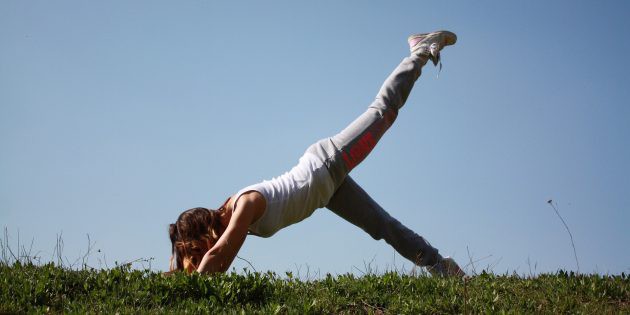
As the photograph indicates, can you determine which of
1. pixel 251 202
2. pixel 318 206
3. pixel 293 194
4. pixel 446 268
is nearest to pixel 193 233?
pixel 251 202

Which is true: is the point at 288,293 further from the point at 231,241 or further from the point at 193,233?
the point at 193,233

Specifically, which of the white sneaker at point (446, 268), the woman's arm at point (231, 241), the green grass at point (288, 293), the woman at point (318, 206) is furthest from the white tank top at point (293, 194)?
the white sneaker at point (446, 268)

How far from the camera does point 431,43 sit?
1005cm

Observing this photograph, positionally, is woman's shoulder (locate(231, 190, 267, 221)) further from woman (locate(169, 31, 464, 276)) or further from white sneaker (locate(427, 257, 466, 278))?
white sneaker (locate(427, 257, 466, 278))

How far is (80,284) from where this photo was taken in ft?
24.4

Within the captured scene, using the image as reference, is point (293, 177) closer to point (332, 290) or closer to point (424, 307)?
point (332, 290)

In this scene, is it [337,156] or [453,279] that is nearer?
[453,279]

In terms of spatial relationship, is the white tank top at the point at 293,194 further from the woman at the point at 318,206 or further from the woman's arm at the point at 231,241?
the woman's arm at the point at 231,241

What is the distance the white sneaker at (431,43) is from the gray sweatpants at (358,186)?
3.20ft

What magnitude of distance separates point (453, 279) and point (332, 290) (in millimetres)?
1470

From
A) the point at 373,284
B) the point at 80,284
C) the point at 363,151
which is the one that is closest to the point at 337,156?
the point at 363,151

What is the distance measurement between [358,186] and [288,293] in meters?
2.27

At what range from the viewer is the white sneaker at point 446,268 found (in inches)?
341

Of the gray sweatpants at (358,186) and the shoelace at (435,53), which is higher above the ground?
the shoelace at (435,53)
